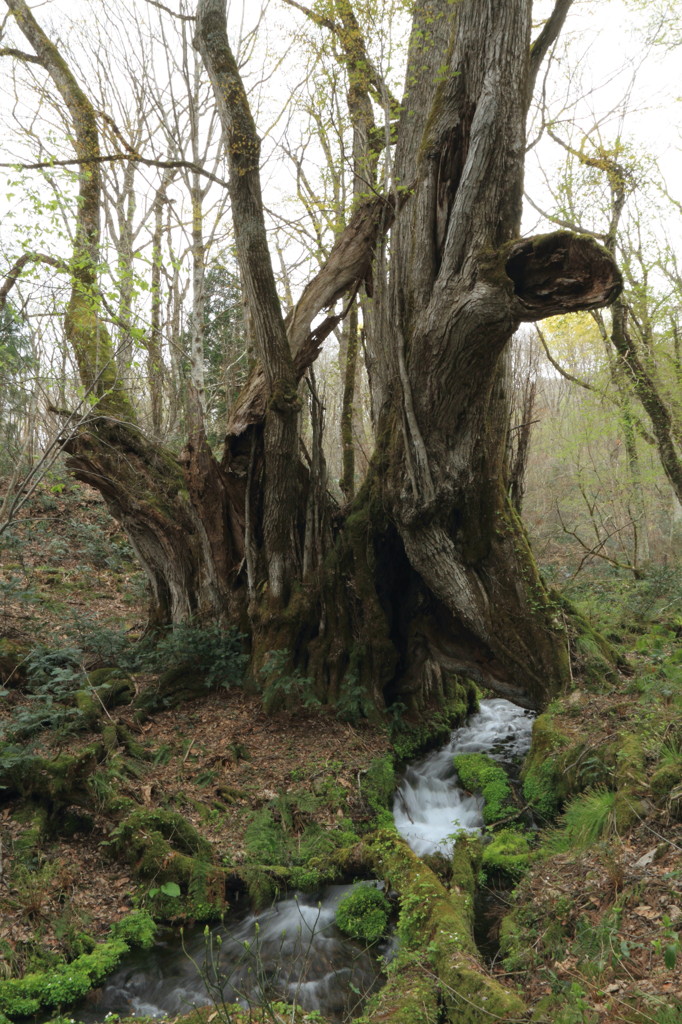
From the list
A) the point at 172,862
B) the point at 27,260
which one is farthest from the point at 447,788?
the point at 27,260

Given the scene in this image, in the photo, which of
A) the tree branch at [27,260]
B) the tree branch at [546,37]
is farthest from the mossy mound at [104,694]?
the tree branch at [546,37]

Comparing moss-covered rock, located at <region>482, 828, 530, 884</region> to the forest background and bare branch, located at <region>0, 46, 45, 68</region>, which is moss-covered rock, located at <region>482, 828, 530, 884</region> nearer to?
the forest background

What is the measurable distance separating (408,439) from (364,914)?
14.1ft

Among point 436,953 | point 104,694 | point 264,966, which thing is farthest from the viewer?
point 104,694

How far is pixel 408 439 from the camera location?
6434mm

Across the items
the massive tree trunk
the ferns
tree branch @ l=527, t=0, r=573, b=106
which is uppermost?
tree branch @ l=527, t=0, r=573, b=106

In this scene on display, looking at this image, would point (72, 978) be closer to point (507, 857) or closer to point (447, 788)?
point (507, 857)

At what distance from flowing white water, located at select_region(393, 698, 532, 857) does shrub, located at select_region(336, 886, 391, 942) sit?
1.14 meters

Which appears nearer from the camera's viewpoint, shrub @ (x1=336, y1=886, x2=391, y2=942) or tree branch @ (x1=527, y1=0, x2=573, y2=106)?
shrub @ (x1=336, y1=886, x2=391, y2=942)

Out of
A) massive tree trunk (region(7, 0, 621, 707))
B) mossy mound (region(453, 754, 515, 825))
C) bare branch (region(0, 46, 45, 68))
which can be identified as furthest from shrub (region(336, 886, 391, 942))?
bare branch (region(0, 46, 45, 68))

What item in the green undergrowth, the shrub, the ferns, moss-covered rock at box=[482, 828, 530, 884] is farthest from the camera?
moss-covered rock at box=[482, 828, 530, 884]

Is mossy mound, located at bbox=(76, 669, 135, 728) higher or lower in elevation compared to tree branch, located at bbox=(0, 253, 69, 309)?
lower

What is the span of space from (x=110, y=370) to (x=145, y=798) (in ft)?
18.3

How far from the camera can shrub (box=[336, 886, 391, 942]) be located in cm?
446
